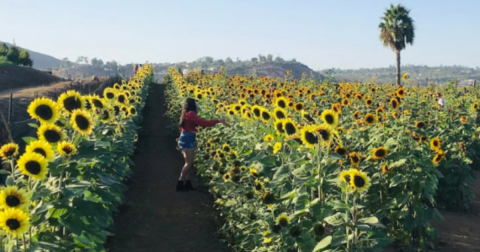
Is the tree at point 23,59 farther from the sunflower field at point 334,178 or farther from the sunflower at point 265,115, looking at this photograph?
the sunflower at point 265,115

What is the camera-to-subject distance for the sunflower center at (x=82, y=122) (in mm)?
3796

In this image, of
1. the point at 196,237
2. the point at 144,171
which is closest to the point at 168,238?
the point at 196,237

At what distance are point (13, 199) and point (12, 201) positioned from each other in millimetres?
11

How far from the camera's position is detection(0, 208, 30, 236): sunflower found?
252 cm

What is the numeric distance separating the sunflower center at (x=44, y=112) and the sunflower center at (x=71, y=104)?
1.41 ft

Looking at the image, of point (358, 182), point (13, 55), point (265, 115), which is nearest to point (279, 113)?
point (265, 115)

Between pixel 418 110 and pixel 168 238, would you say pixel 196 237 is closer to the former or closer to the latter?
pixel 168 238

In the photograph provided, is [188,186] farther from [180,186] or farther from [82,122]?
[82,122]

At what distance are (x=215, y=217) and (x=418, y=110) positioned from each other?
13.5ft

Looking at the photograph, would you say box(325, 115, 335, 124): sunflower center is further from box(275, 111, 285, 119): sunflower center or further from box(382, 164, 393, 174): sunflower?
box(382, 164, 393, 174): sunflower

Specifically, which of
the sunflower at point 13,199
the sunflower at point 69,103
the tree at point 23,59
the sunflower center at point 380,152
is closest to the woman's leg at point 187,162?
the sunflower center at point 380,152

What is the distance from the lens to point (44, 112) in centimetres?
363

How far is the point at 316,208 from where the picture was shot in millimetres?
3877

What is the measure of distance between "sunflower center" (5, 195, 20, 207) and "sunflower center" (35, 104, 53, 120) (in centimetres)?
110
